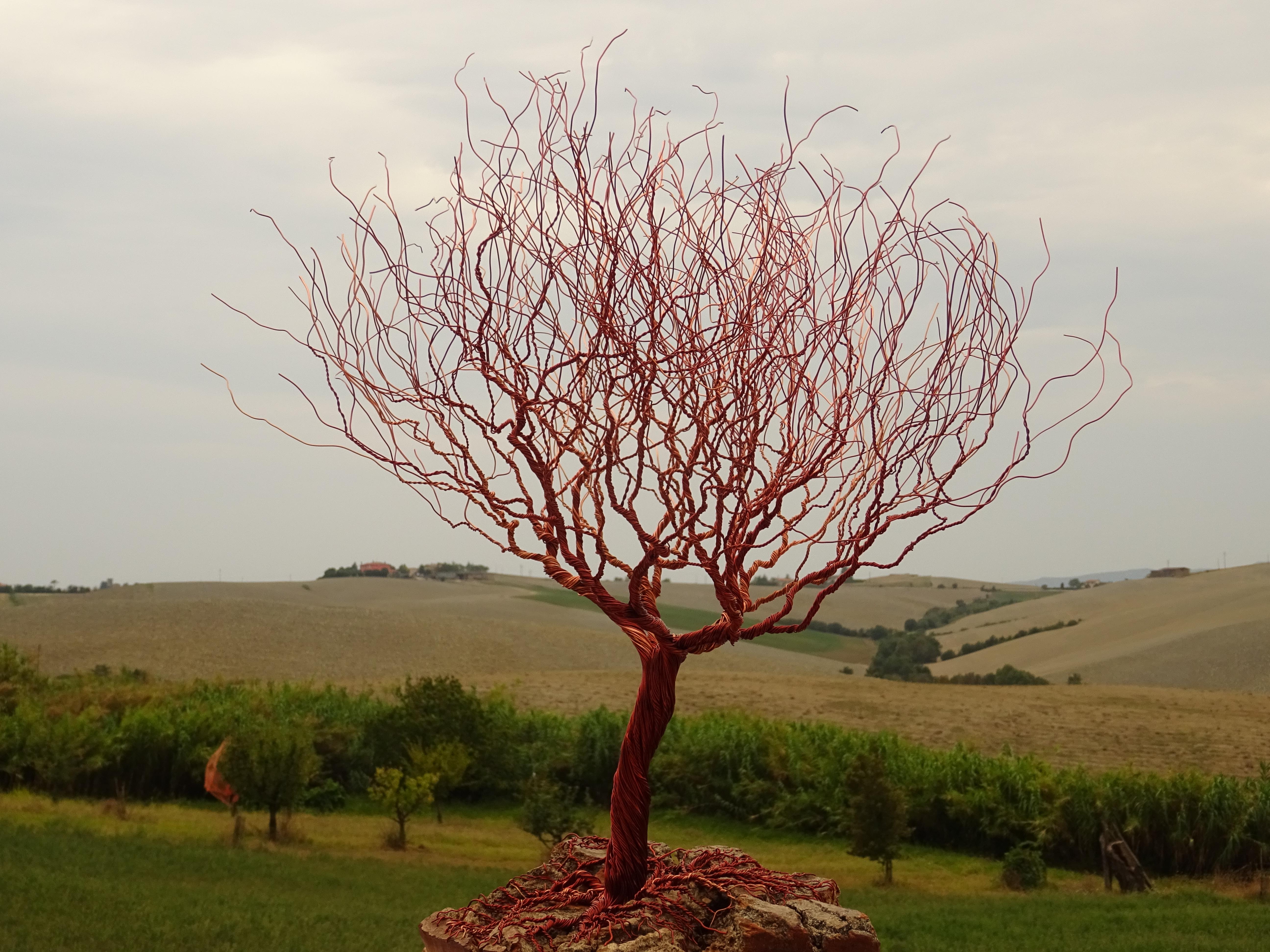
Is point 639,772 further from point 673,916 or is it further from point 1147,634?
point 1147,634

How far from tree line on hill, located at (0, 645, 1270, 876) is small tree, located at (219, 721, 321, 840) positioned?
5 cm

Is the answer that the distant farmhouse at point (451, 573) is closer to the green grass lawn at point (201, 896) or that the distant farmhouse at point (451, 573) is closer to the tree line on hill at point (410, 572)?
the tree line on hill at point (410, 572)

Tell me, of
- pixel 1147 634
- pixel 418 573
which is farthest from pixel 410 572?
pixel 1147 634

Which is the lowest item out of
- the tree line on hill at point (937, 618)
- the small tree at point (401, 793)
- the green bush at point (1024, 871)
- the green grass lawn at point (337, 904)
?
the green bush at point (1024, 871)

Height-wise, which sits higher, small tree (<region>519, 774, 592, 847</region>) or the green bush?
small tree (<region>519, 774, 592, 847</region>)

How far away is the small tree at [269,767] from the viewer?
15.4 m

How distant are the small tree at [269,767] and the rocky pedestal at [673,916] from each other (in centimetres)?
1094

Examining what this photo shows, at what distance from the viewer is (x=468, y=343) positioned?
4.62 meters

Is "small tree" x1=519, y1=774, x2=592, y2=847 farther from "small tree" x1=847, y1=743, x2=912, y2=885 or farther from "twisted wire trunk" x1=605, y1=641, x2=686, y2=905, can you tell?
"twisted wire trunk" x1=605, y1=641, x2=686, y2=905

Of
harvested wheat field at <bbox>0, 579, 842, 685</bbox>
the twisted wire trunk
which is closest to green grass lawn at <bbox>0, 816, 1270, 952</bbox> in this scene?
the twisted wire trunk

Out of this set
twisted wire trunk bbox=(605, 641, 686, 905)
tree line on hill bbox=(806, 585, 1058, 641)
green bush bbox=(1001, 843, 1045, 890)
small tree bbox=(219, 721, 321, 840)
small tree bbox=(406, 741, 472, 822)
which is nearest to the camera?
twisted wire trunk bbox=(605, 641, 686, 905)

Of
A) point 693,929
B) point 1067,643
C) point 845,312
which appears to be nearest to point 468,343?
point 845,312

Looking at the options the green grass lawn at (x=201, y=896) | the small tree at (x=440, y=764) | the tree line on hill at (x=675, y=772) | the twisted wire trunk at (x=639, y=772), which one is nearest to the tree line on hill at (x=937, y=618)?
the tree line on hill at (x=675, y=772)

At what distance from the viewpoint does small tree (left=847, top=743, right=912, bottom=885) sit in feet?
47.7
